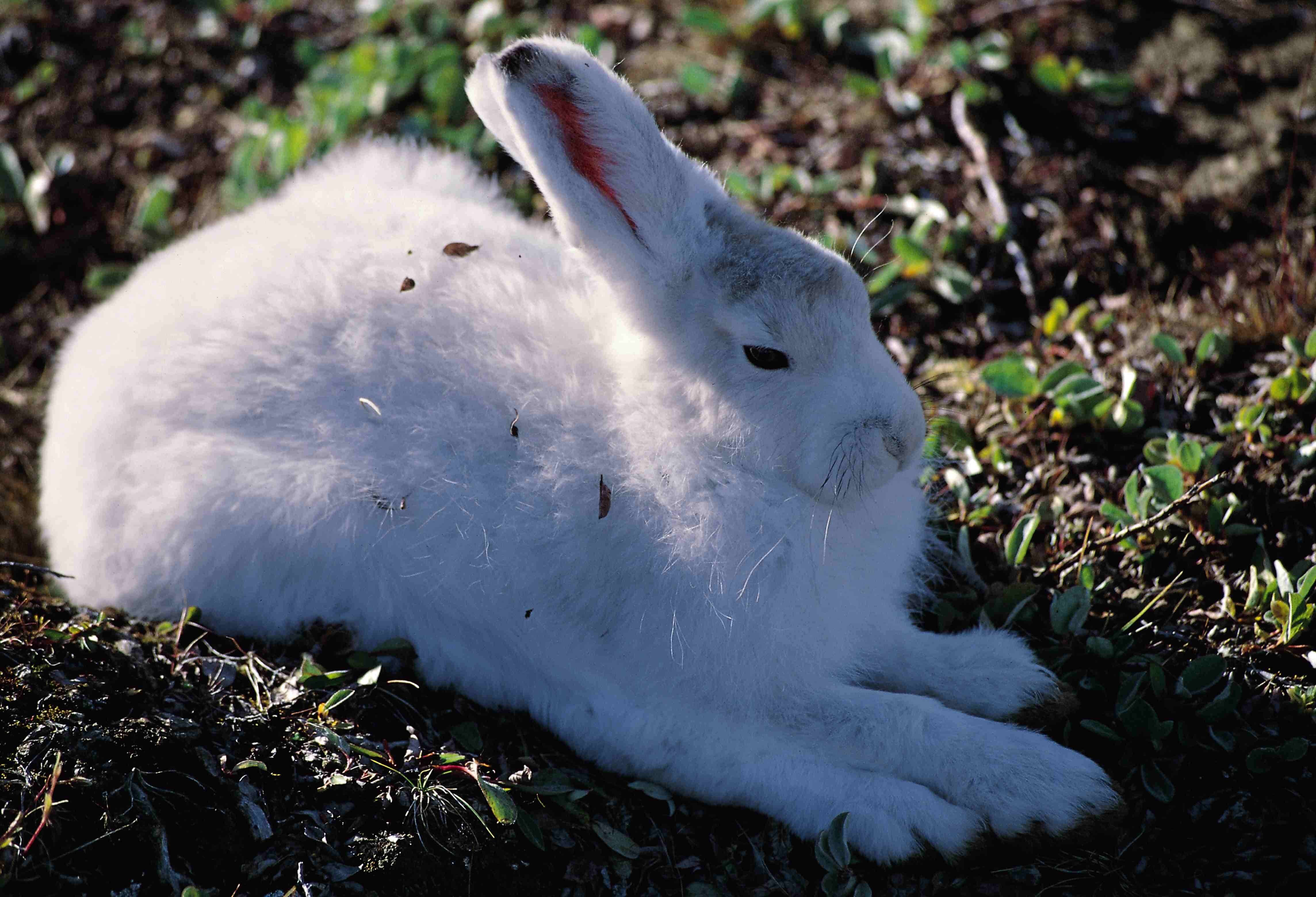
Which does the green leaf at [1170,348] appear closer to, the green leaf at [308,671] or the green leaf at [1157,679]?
the green leaf at [1157,679]

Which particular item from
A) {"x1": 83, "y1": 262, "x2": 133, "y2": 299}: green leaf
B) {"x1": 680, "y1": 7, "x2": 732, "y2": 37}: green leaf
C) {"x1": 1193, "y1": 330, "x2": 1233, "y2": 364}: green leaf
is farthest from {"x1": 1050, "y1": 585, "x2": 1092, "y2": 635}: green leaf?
{"x1": 83, "y1": 262, "x2": 133, "y2": 299}: green leaf

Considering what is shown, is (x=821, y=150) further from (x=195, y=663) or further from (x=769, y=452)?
(x=195, y=663)

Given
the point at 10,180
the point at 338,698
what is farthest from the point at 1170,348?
the point at 10,180

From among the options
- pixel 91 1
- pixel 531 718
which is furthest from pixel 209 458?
pixel 91 1

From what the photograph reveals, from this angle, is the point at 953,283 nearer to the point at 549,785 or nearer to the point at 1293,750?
the point at 1293,750

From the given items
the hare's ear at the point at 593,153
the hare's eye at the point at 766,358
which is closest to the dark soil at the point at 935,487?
the hare's eye at the point at 766,358
